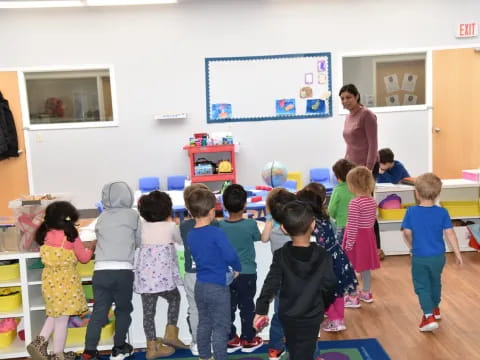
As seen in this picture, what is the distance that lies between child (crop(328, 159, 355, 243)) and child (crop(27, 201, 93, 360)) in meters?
1.98

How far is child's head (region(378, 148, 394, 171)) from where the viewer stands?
600cm

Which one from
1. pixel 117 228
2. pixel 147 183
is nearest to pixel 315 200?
pixel 117 228

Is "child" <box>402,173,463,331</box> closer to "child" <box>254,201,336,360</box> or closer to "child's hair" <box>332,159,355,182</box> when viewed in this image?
"child's hair" <box>332,159,355,182</box>

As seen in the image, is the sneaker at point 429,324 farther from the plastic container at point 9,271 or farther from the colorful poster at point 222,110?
the colorful poster at point 222,110

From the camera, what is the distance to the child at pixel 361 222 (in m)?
4.08

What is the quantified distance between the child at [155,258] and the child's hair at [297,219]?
0.99 m

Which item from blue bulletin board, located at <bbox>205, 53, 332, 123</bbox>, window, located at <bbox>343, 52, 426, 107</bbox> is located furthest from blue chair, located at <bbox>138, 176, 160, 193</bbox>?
window, located at <bbox>343, 52, 426, 107</bbox>

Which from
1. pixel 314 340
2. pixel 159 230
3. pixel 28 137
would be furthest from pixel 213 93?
pixel 314 340

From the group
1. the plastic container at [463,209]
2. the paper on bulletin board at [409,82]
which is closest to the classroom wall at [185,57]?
the paper on bulletin board at [409,82]

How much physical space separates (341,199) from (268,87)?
352 cm

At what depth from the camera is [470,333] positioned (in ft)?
12.4

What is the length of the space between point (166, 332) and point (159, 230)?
686mm

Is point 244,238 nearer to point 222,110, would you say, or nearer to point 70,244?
point 70,244

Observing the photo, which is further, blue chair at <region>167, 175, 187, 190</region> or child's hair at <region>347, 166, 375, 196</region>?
blue chair at <region>167, 175, 187, 190</region>
